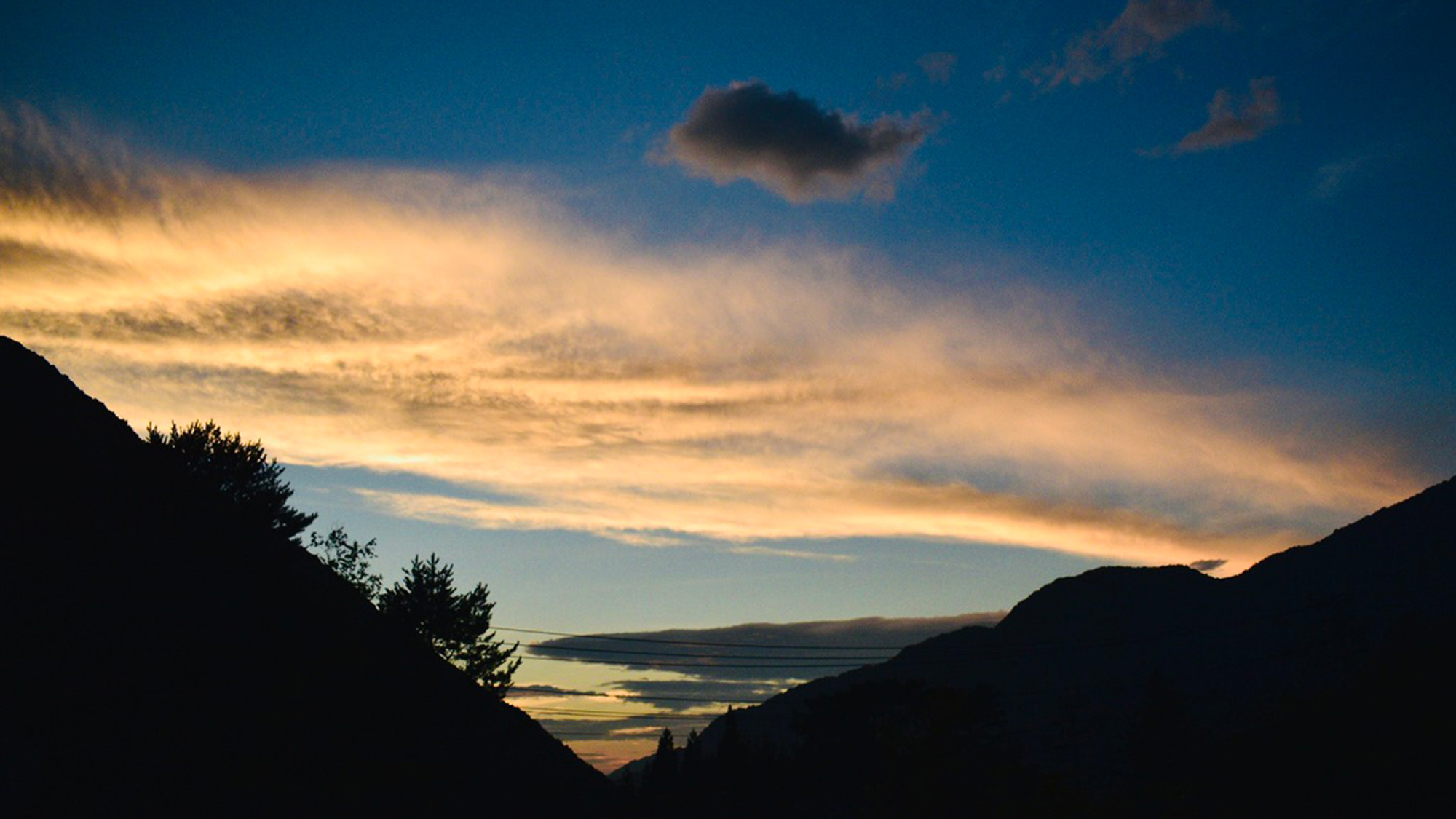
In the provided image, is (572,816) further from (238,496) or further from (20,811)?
(238,496)

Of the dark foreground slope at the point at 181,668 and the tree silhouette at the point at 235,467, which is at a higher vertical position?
the tree silhouette at the point at 235,467

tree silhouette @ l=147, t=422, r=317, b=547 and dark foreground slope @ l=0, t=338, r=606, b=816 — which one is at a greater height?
tree silhouette @ l=147, t=422, r=317, b=547

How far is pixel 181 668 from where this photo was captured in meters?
14.9

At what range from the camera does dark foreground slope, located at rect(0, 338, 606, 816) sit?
40.8 ft

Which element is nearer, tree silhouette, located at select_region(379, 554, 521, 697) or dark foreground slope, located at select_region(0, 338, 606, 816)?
dark foreground slope, located at select_region(0, 338, 606, 816)

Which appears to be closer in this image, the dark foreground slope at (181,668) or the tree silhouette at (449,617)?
the dark foreground slope at (181,668)

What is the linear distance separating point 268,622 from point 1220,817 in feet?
147

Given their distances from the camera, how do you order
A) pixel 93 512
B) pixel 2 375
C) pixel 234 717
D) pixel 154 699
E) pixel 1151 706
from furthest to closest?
pixel 1151 706, pixel 2 375, pixel 93 512, pixel 234 717, pixel 154 699

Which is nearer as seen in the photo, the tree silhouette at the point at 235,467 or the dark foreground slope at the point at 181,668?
the dark foreground slope at the point at 181,668

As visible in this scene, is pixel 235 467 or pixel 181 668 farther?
pixel 235 467

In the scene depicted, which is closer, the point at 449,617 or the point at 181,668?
the point at 181,668

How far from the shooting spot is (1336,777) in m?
43.5

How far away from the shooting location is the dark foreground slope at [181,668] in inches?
489

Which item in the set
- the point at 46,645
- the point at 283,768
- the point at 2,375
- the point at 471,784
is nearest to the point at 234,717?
the point at 283,768
